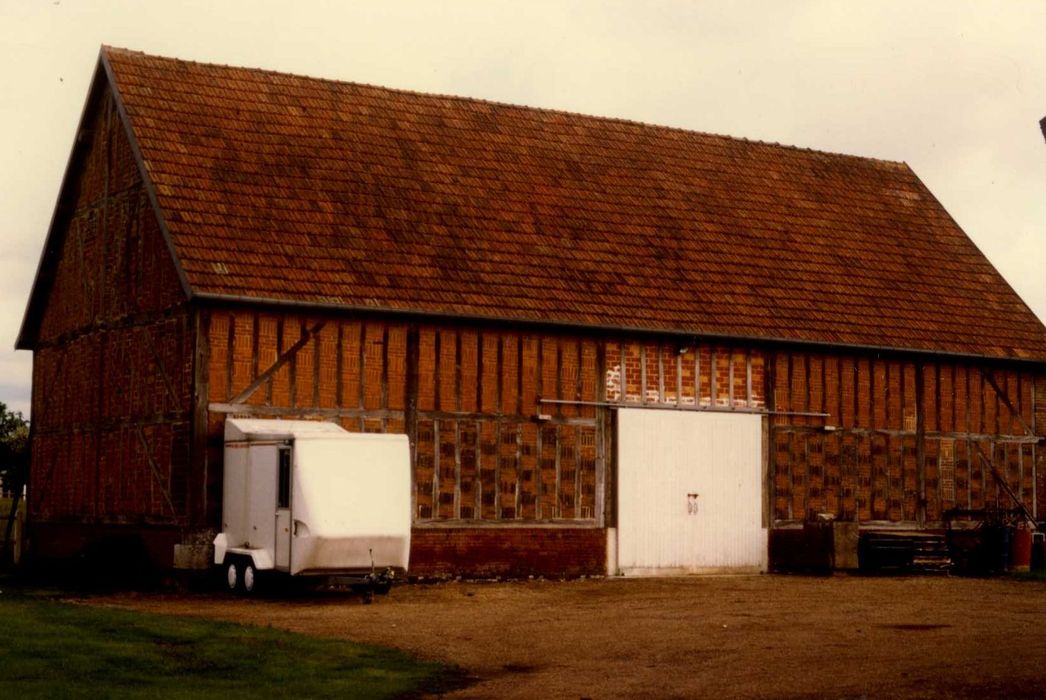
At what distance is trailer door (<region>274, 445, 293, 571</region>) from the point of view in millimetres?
24281

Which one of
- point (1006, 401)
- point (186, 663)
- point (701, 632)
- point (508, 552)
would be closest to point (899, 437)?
point (1006, 401)

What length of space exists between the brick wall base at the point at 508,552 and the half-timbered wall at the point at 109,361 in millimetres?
4195

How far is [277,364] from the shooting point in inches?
1077

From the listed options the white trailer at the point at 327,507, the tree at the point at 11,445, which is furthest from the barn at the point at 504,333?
the tree at the point at 11,445

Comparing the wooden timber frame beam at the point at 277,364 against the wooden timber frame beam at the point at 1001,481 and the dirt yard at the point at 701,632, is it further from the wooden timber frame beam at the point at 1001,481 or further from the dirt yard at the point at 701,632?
the wooden timber frame beam at the point at 1001,481

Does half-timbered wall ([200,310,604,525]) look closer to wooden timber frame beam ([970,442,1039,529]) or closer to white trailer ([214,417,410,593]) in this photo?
white trailer ([214,417,410,593])

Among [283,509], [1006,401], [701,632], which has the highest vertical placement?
[1006,401]

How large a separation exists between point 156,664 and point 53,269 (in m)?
19.2

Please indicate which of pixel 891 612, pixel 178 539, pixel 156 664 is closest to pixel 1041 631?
pixel 891 612

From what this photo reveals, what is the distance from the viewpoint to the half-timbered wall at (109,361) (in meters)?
28.0

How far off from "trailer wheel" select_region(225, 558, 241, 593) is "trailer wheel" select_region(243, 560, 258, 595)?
258 millimetres

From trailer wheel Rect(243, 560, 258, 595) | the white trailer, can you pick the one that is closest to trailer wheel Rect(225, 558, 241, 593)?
the white trailer

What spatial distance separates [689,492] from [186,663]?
16.1 metres

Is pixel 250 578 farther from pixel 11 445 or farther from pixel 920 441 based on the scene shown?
pixel 11 445
